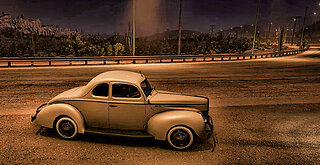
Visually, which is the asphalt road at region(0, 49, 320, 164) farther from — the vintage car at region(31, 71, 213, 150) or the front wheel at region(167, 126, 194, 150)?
the vintage car at region(31, 71, 213, 150)

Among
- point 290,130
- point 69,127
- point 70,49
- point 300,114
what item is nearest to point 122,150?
point 69,127

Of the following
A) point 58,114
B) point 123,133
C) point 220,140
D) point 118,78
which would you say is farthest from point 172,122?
point 58,114

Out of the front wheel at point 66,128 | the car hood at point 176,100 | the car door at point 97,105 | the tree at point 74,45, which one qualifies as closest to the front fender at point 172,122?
the car hood at point 176,100

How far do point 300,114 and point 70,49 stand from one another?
1575 inches

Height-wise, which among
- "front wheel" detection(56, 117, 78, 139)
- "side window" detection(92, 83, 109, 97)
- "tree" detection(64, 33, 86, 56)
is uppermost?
"tree" detection(64, 33, 86, 56)

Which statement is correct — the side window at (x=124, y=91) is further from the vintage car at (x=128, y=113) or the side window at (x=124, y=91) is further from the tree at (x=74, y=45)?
the tree at (x=74, y=45)

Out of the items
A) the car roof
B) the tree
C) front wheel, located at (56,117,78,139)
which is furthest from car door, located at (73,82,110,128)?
the tree

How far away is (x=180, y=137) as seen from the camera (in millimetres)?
4742

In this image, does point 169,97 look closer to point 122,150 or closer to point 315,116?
point 122,150

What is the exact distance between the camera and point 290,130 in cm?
590

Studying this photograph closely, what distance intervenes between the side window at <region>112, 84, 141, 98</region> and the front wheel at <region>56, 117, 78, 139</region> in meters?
1.40

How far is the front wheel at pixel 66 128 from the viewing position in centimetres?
509

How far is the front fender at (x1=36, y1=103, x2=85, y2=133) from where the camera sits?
495 cm

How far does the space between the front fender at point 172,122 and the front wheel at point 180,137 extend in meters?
0.12
